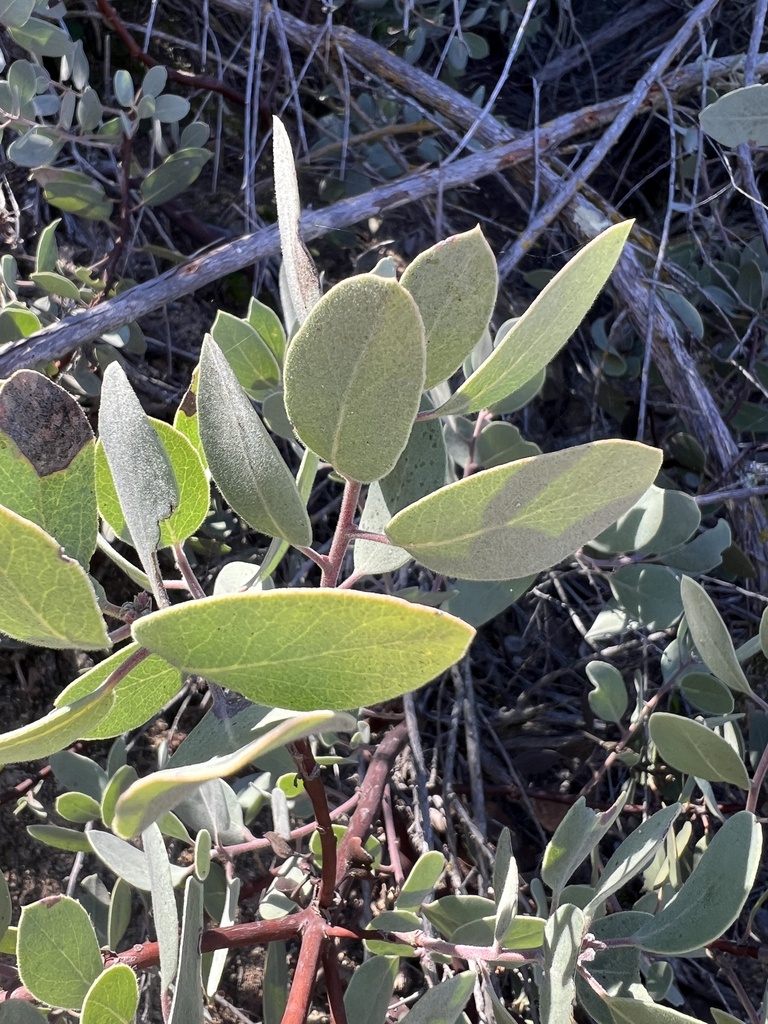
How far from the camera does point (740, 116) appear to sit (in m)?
0.82

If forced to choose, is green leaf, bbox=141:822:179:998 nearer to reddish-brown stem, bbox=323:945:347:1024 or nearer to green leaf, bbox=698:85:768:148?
reddish-brown stem, bbox=323:945:347:1024

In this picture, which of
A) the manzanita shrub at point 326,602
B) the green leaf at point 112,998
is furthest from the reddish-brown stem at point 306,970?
the green leaf at point 112,998

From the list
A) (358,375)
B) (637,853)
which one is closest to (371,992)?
(637,853)

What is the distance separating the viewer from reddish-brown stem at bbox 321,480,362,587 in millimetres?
503

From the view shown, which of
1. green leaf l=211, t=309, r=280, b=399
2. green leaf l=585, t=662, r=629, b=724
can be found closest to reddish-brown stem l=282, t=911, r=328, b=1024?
green leaf l=585, t=662, r=629, b=724

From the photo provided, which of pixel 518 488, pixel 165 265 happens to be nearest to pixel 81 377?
pixel 165 265

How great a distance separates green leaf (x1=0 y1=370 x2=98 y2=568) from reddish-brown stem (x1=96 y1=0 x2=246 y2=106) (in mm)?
1197

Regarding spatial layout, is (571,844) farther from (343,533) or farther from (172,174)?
(172,174)

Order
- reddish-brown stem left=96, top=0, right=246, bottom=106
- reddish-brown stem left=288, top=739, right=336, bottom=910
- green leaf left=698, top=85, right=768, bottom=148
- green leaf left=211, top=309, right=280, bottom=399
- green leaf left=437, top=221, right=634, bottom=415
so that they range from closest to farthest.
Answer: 1. green leaf left=437, top=221, right=634, bottom=415
2. reddish-brown stem left=288, top=739, right=336, bottom=910
3. green leaf left=698, top=85, right=768, bottom=148
4. green leaf left=211, top=309, right=280, bottom=399
5. reddish-brown stem left=96, top=0, right=246, bottom=106

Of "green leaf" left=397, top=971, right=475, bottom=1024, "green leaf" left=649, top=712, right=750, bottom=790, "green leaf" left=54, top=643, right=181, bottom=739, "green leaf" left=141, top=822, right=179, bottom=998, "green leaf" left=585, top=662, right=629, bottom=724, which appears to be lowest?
"green leaf" left=585, top=662, right=629, bottom=724

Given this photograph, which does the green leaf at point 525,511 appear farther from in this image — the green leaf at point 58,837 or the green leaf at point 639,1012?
the green leaf at point 58,837

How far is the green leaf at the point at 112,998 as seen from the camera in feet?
1.84

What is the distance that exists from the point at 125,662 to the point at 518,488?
0.23m

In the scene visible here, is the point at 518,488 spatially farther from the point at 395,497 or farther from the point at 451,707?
the point at 451,707
